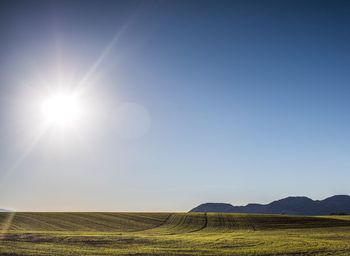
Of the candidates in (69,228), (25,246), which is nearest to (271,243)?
(25,246)

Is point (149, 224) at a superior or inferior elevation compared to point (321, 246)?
superior

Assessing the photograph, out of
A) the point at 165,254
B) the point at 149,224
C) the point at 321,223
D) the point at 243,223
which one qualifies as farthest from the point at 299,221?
the point at 165,254

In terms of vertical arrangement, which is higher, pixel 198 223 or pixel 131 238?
pixel 198 223

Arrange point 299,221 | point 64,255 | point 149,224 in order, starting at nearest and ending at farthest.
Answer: point 64,255 < point 149,224 < point 299,221

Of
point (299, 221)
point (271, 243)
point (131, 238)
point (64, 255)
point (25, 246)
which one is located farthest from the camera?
point (299, 221)

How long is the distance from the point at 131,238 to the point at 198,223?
111 feet

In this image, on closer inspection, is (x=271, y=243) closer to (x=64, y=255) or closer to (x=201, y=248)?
(x=201, y=248)

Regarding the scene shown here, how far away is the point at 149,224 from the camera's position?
77750 mm

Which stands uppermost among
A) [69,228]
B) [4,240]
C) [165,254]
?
[69,228]

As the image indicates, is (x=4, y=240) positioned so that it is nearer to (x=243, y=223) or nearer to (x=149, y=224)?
(x=149, y=224)

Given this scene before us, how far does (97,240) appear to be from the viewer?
45656 mm

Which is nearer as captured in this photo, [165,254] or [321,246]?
[165,254]

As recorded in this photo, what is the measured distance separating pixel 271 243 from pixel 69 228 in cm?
3619

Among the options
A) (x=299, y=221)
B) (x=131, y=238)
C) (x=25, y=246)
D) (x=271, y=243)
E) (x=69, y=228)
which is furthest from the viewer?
(x=299, y=221)
